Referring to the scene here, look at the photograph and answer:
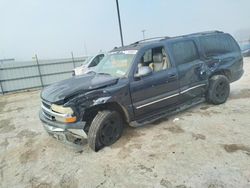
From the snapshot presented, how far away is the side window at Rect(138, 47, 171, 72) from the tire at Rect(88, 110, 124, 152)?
1.34m

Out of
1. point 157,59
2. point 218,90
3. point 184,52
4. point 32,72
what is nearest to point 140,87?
point 157,59

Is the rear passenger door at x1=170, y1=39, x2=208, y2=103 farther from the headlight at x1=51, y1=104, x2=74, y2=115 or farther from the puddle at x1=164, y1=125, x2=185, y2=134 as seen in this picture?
the headlight at x1=51, y1=104, x2=74, y2=115

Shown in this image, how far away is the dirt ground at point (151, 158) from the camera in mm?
2576

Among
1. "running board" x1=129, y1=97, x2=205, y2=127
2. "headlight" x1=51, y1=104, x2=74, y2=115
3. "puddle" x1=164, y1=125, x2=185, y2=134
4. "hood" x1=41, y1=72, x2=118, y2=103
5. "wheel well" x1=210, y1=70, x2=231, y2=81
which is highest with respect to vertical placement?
"hood" x1=41, y1=72, x2=118, y2=103

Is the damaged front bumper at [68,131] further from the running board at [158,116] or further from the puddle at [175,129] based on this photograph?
the puddle at [175,129]

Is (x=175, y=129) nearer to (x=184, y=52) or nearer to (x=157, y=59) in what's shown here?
(x=157, y=59)

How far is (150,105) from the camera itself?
3916 mm

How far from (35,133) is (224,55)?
5.21 metres

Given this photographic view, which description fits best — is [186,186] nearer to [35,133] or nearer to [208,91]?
[208,91]

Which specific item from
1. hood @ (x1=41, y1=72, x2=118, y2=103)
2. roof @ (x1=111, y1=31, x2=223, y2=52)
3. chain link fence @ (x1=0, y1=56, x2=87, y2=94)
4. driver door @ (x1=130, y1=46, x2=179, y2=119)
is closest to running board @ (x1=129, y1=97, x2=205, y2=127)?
driver door @ (x1=130, y1=46, x2=179, y2=119)

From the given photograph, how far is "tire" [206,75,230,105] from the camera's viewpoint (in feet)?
16.0

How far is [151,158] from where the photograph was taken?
10.0 ft

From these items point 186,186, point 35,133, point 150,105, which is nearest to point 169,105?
point 150,105

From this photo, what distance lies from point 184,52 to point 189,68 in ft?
1.28
